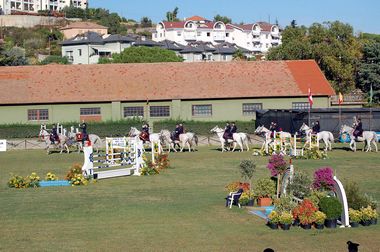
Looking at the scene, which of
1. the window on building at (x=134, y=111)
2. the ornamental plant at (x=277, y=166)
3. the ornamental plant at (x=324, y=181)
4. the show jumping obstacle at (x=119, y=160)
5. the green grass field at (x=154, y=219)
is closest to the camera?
the green grass field at (x=154, y=219)

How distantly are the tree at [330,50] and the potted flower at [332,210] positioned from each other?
2414 inches

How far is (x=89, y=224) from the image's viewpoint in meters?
20.4

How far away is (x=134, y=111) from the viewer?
6006 centimetres

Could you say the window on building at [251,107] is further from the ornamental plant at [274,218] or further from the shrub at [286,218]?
the shrub at [286,218]

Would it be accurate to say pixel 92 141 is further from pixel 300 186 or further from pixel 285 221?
pixel 285 221

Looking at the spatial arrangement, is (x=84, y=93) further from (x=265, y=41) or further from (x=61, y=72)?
(x=265, y=41)

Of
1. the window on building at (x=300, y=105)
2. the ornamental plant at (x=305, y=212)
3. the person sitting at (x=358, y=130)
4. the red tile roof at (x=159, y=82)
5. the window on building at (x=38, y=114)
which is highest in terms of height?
the red tile roof at (x=159, y=82)

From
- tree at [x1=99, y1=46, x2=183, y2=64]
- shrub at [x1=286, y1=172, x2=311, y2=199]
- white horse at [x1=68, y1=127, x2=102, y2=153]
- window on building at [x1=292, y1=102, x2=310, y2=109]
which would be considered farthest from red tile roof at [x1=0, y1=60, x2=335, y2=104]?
shrub at [x1=286, y1=172, x2=311, y2=199]

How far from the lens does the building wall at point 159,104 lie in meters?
58.9

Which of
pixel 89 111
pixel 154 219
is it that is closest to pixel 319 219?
pixel 154 219

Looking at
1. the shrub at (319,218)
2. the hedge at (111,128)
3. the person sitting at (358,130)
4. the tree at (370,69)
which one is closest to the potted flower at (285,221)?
the shrub at (319,218)

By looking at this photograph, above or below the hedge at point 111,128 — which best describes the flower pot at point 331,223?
below

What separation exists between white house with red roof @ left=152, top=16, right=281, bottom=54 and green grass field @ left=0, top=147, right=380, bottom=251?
13879 centimetres

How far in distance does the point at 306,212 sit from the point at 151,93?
4184cm
